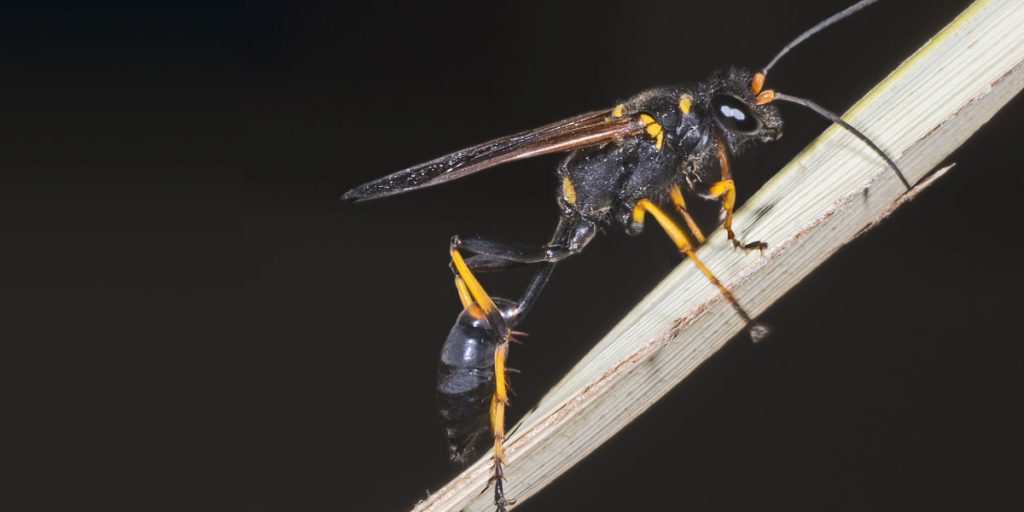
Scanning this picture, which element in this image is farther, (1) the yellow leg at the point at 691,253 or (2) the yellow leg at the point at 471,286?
(2) the yellow leg at the point at 471,286

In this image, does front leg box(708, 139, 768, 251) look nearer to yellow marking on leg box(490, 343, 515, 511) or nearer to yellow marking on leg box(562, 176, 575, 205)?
yellow marking on leg box(562, 176, 575, 205)

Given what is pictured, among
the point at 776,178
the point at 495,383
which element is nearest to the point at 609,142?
the point at 495,383

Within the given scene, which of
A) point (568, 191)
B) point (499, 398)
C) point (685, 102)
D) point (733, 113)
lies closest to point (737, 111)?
point (733, 113)

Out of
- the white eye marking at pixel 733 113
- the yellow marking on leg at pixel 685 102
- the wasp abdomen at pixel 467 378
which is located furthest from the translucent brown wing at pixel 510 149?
the wasp abdomen at pixel 467 378

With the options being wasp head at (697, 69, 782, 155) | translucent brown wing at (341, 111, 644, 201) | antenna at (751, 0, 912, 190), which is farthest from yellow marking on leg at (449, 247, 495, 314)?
antenna at (751, 0, 912, 190)

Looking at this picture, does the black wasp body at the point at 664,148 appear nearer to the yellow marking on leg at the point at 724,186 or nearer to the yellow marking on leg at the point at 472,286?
the yellow marking on leg at the point at 724,186

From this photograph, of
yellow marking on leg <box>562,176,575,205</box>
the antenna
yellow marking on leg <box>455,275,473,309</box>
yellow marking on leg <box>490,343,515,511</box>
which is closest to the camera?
the antenna
